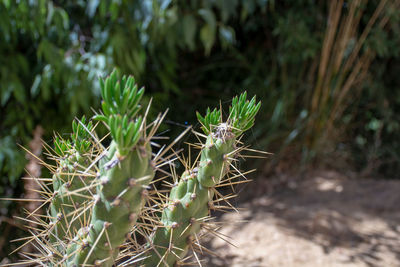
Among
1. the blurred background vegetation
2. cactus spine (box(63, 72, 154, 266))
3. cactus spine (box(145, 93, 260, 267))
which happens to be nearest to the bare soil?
the blurred background vegetation

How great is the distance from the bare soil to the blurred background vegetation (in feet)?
0.89

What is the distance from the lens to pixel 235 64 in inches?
102

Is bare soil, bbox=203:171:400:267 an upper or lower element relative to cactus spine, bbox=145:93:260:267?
lower

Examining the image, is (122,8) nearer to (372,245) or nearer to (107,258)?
(107,258)

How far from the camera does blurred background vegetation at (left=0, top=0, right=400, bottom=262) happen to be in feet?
4.99

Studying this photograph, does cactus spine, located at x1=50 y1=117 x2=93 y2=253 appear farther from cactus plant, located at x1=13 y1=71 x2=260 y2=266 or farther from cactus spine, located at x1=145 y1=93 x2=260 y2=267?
cactus spine, located at x1=145 y1=93 x2=260 y2=267

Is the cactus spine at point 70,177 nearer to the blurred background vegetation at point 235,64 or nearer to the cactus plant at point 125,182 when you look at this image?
the cactus plant at point 125,182

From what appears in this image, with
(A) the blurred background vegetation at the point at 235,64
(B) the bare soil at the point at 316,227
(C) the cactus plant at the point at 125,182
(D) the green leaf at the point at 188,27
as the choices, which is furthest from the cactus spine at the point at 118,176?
(D) the green leaf at the point at 188,27

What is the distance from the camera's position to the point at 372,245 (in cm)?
176

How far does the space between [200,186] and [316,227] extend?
1.46 meters

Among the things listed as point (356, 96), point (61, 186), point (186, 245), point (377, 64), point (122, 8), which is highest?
point (122, 8)

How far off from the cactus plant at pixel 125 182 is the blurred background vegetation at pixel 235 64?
49cm

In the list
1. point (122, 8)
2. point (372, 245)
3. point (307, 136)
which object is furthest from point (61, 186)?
point (307, 136)

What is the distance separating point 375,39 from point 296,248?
1.64 m
